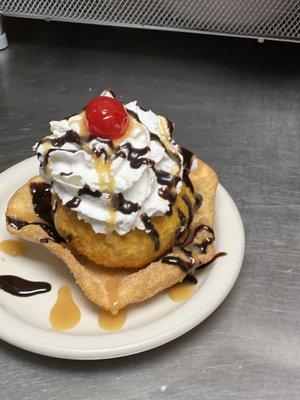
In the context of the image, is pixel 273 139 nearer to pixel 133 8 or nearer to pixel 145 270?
pixel 133 8

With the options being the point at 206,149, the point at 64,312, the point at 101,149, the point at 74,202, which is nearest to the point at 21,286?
the point at 64,312

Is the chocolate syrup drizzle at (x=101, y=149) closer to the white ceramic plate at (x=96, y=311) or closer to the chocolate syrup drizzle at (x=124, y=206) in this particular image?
the chocolate syrup drizzle at (x=124, y=206)

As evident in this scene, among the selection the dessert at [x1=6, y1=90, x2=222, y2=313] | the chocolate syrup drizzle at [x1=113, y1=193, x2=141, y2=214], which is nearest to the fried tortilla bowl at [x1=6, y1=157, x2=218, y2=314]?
the dessert at [x1=6, y1=90, x2=222, y2=313]

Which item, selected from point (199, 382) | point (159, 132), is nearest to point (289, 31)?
point (159, 132)

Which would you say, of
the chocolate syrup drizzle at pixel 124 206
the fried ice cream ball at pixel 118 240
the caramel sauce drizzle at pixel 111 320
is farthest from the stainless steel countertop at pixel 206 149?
the chocolate syrup drizzle at pixel 124 206

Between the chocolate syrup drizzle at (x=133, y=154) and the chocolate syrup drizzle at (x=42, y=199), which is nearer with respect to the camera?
the chocolate syrup drizzle at (x=133, y=154)

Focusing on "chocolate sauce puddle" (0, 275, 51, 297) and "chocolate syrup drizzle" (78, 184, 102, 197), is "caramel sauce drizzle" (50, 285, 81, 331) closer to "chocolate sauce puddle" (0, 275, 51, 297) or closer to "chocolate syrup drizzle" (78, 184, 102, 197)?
"chocolate sauce puddle" (0, 275, 51, 297)
